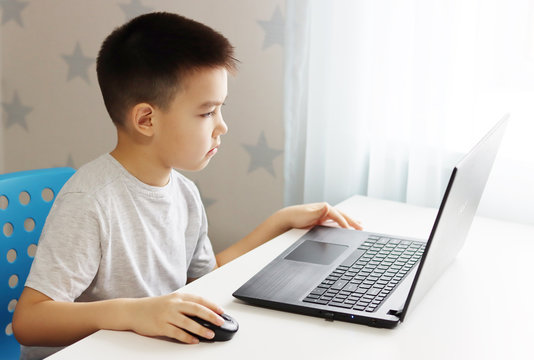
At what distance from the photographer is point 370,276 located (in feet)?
3.29

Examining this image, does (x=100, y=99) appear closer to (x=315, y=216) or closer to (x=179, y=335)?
(x=315, y=216)

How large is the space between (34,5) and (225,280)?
50.7 inches

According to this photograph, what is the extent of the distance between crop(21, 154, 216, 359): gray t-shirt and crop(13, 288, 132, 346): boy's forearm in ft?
0.07

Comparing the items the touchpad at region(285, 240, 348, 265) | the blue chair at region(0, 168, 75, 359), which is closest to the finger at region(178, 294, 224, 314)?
the touchpad at region(285, 240, 348, 265)

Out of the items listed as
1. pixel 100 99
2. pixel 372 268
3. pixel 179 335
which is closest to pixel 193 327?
pixel 179 335

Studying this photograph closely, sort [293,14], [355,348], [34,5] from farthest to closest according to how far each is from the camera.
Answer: [34,5] → [293,14] → [355,348]

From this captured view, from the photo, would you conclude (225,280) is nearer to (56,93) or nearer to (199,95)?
(199,95)

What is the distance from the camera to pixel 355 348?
81 centimetres

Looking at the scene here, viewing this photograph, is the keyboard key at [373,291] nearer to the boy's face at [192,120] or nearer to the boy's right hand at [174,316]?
the boy's right hand at [174,316]

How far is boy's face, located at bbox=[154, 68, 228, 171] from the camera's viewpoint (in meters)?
1.06

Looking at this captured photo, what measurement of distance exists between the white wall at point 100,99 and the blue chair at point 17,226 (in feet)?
1.83

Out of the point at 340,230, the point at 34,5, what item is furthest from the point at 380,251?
the point at 34,5

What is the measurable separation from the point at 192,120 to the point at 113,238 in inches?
8.5

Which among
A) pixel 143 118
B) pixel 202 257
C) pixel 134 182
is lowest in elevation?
pixel 202 257
